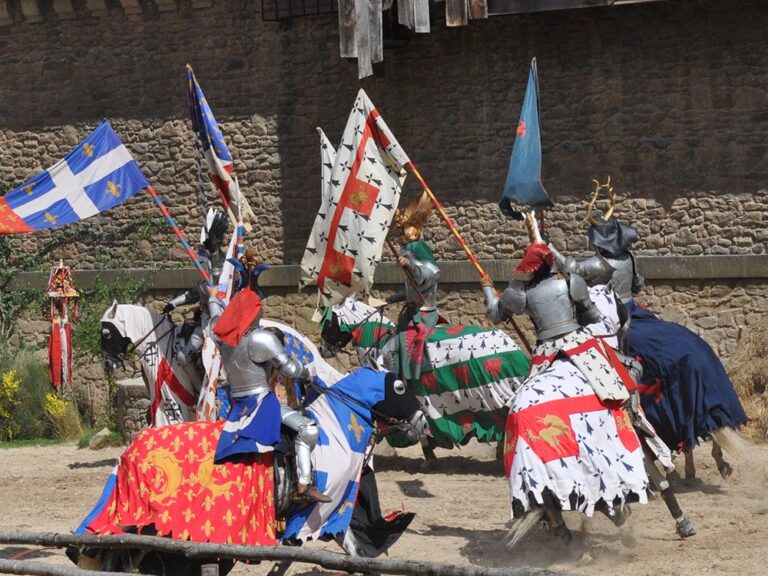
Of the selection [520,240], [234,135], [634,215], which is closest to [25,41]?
[234,135]

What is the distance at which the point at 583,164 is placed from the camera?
15.0 metres

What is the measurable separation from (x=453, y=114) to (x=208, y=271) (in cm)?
533

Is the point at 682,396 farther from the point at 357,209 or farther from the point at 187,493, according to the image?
the point at 187,493

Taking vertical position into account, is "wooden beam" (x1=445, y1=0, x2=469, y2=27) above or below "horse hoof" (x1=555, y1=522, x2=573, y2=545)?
above

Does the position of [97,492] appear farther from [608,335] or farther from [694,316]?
[694,316]

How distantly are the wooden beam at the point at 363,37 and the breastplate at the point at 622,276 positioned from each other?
5.75 m

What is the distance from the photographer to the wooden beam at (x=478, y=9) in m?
15.0

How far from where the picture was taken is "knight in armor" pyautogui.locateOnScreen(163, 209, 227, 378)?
36.7ft

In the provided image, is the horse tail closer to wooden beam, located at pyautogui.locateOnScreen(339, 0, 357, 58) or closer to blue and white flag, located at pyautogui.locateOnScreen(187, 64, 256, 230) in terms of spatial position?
blue and white flag, located at pyautogui.locateOnScreen(187, 64, 256, 230)

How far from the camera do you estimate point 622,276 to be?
34.1ft

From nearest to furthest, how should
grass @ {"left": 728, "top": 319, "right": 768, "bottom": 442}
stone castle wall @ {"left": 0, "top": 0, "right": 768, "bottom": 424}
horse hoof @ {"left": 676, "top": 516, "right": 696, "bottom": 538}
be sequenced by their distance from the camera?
horse hoof @ {"left": 676, "top": 516, "right": 696, "bottom": 538} < grass @ {"left": 728, "top": 319, "right": 768, "bottom": 442} < stone castle wall @ {"left": 0, "top": 0, "right": 768, "bottom": 424}

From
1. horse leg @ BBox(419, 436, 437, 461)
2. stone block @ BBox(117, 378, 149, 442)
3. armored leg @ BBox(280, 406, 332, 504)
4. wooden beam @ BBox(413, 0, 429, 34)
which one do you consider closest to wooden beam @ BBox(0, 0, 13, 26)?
wooden beam @ BBox(413, 0, 429, 34)

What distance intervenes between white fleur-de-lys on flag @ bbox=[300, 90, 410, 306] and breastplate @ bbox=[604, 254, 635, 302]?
1.67 meters

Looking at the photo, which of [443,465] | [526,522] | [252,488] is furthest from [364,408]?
[443,465]
